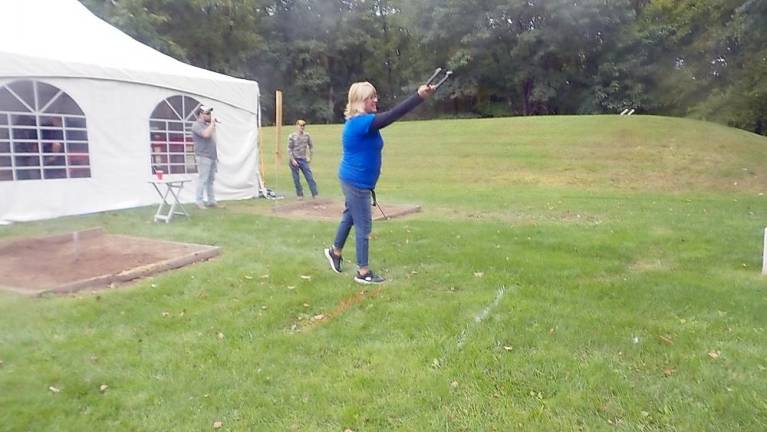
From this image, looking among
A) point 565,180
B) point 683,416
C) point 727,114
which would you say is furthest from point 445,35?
point 683,416

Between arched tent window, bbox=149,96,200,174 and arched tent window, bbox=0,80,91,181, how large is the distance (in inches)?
48.3

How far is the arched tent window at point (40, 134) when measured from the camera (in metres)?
8.09

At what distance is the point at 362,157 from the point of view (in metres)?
4.68

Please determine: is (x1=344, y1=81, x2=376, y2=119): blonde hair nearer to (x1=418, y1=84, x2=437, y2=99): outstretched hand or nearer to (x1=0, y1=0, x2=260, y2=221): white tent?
(x1=418, y1=84, x2=437, y2=99): outstretched hand

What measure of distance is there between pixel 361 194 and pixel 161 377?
2.12 meters

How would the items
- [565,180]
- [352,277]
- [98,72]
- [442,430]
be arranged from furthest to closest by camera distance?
1. [565,180]
2. [98,72]
3. [352,277]
4. [442,430]

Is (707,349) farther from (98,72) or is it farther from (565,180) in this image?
(565,180)

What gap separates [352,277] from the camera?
521 centimetres

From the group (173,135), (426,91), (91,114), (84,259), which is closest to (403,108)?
(426,91)

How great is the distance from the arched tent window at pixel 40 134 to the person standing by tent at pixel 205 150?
61.9 inches

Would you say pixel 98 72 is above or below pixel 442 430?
above

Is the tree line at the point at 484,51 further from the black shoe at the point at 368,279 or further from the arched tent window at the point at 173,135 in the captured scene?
the black shoe at the point at 368,279

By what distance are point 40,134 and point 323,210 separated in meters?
4.12

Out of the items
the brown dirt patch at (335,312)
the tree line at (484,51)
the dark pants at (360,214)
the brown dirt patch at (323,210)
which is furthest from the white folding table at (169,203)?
the tree line at (484,51)
